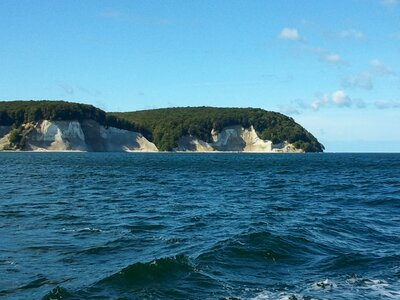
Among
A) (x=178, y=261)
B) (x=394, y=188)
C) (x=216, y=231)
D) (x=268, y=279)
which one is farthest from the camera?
(x=394, y=188)

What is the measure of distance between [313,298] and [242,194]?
2804 cm

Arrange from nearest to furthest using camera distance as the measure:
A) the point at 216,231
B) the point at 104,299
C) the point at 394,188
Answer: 1. the point at 104,299
2. the point at 216,231
3. the point at 394,188

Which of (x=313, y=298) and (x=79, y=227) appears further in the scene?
(x=79, y=227)

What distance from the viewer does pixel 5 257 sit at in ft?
57.5

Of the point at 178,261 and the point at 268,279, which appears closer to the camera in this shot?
the point at 268,279

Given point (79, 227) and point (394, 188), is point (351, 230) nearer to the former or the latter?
point (79, 227)

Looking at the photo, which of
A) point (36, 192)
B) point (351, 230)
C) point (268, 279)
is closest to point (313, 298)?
point (268, 279)

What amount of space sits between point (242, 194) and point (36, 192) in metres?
16.8

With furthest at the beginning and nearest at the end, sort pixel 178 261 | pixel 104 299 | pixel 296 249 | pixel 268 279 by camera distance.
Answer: pixel 296 249
pixel 178 261
pixel 268 279
pixel 104 299

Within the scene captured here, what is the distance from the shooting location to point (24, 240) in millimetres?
20562

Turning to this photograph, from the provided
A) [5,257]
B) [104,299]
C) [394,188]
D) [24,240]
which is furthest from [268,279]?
[394,188]

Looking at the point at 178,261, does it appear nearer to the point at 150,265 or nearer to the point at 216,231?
the point at 150,265

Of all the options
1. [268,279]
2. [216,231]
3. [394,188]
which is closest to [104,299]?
[268,279]

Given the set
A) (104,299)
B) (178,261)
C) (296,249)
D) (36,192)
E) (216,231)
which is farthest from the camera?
(36,192)
